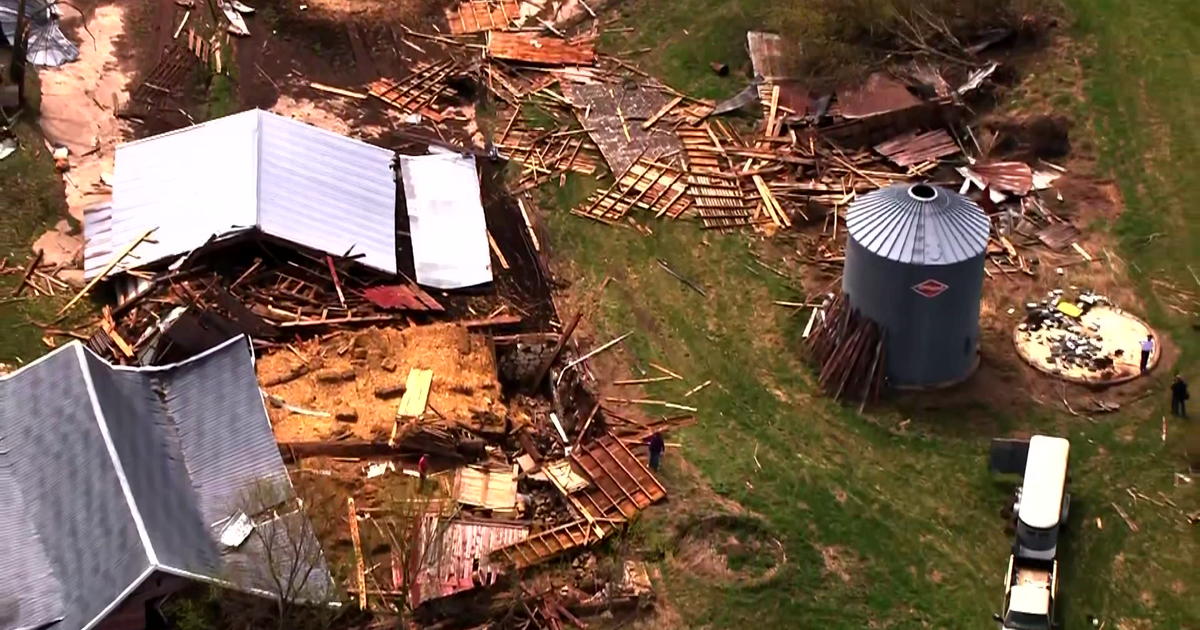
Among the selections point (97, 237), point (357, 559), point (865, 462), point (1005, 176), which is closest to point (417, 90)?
point (97, 237)

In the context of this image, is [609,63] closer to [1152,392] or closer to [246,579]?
[1152,392]

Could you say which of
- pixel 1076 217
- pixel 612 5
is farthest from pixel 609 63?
pixel 1076 217

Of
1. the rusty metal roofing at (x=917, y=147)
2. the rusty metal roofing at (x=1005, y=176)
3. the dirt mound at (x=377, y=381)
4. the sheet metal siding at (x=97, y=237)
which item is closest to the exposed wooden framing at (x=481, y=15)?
the rusty metal roofing at (x=917, y=147)

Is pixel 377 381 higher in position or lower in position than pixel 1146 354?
lower

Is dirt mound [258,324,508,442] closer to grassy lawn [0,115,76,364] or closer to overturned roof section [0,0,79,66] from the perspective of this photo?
grassy lawn [0,115,76,364]

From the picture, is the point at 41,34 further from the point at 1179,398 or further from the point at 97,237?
the point at 1179,398

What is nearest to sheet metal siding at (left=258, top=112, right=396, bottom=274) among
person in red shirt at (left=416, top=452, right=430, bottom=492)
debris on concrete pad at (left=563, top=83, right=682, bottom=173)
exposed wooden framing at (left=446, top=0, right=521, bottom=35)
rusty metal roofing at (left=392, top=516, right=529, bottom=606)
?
debris on concrete pad at (left=563, top=83, right=682, bottom=173)

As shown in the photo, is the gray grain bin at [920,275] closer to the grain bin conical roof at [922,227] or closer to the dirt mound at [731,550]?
the grain bin conical roof at [922,227]
